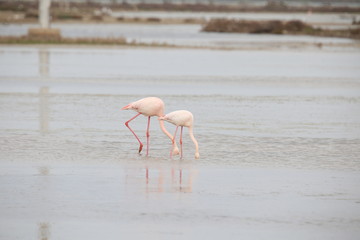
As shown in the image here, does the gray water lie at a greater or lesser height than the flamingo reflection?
lesser

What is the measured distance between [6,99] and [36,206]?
1112cm

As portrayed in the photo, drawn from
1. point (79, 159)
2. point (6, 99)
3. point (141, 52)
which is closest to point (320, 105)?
point (6, 99)

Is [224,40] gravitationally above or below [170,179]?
below

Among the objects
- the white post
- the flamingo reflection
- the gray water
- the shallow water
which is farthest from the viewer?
the gray water

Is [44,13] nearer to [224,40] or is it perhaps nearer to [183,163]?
[224,40]

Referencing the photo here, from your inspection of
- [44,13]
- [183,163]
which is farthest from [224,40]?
[183,163]

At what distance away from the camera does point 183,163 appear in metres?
11.9

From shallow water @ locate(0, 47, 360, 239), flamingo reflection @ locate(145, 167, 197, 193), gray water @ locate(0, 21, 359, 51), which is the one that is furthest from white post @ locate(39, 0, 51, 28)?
flamingo reflection @ locate(145, 167, 197, 193)

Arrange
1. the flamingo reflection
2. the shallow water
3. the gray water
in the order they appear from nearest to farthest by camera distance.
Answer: the shallow water < the flamingo reflection < the gray water

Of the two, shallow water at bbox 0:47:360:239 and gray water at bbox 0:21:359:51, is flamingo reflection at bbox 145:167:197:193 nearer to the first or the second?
shallow water at bbox 0:47:360:239

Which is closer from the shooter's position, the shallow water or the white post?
the shallow water

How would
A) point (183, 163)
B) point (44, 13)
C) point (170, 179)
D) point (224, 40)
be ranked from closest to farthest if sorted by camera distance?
point (170, 179)
point (183, 163)
point (44, 13)
point (224, 40)

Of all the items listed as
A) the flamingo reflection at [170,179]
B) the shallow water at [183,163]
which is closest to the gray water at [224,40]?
the shallow water at [183,163]

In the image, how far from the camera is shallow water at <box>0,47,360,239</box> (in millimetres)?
8570
